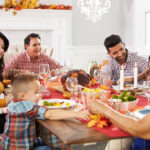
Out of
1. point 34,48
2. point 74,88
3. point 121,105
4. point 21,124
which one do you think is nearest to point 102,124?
point 121,105

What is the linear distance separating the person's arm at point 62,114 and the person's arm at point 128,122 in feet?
0.22

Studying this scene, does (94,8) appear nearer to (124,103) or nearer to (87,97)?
(87,97)

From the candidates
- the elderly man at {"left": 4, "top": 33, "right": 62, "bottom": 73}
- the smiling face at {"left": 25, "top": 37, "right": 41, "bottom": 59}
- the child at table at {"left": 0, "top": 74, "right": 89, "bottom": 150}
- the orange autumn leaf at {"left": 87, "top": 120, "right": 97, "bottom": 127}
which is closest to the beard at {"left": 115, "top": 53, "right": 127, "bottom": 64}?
the elderly man at {"left": 4, "top": 33, "right": 62, "bottom": 73}

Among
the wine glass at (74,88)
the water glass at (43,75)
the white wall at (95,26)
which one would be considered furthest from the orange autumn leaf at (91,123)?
the white wall at (95,26)

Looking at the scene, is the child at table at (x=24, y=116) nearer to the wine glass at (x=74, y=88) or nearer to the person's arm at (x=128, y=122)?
the person's arm at (x=128, y=122)

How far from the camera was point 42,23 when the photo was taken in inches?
237

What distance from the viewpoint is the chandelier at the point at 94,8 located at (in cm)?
611

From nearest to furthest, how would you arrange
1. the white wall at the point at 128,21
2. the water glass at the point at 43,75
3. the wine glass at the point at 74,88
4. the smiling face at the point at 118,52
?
the wine glass at the point at 74,88, the water glass at the point at 43,75, the smiling face at the point at 118,52, the white wall at the point at 128,21

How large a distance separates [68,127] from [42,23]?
4614 millimetres

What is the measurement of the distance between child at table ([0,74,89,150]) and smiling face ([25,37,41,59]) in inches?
83.1

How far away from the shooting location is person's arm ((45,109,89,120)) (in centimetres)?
171

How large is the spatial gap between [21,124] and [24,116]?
5 cm

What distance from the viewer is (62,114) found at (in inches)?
67.6

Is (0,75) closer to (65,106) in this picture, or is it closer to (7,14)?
(65,106)
